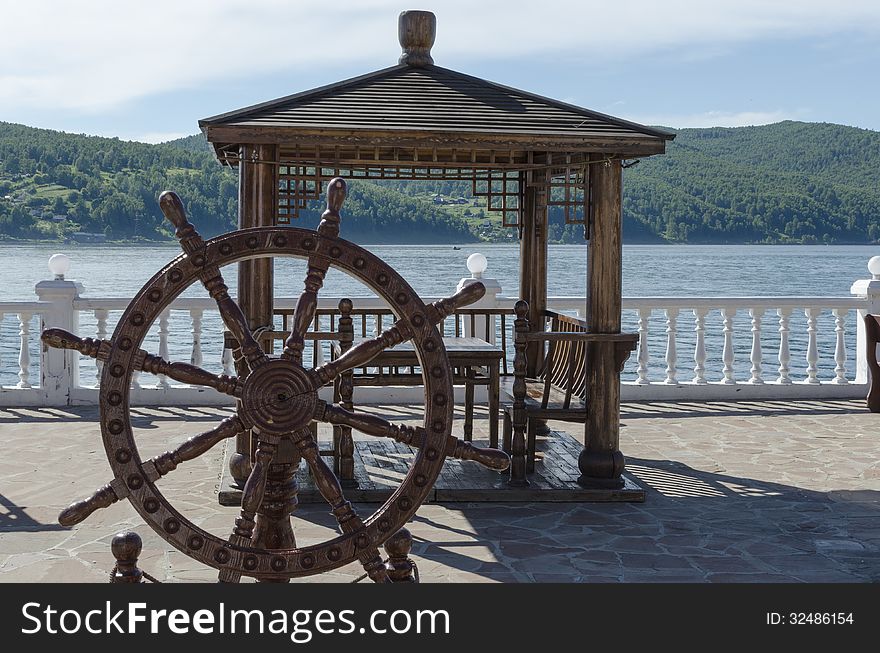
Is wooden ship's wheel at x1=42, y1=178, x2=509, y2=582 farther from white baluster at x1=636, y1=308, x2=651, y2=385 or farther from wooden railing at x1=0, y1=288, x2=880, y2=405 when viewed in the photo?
white baluster at x1=636, y1=308, x2=651, y2=385

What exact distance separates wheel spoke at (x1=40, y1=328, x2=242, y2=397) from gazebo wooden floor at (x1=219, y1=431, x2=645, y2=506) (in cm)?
281

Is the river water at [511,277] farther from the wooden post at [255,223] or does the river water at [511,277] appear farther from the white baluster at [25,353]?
the wooden post at [255,223]

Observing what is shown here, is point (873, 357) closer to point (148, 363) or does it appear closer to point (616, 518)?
point (616, 518)

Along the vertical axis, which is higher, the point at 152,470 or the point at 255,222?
the point at 255,222

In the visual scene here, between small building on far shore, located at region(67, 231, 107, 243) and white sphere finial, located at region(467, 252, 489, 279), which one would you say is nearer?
white sphere finial, located at region(467, 252, 489, 279)

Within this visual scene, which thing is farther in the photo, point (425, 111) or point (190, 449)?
point (425, 111)

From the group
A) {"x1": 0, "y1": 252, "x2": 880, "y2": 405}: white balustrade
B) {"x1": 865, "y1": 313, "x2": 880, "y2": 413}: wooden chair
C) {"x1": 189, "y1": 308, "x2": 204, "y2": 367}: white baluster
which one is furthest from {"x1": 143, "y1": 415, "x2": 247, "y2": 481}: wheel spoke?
{"x1": 865, "y1": 313, "x2": 880, "y2": 413}: wooden chair

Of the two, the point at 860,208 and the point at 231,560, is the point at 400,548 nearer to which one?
the point at 231,560

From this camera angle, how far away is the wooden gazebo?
5.96 meters

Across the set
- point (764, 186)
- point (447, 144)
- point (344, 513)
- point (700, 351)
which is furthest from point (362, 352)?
point (764, 186)

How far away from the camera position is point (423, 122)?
6027mm

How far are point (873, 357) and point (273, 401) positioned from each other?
25.8ft
